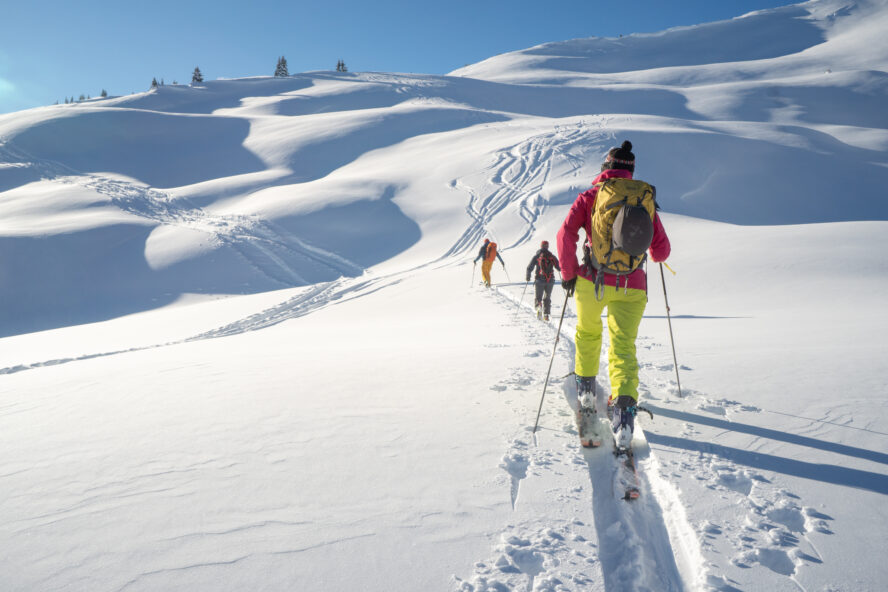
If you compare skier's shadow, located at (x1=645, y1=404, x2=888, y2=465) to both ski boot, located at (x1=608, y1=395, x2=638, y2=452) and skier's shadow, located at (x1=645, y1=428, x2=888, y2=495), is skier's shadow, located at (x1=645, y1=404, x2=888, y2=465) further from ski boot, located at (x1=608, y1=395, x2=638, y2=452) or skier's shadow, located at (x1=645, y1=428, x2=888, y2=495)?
ski boot, located at (x1=608, y1=395, x2=638, y2=452)

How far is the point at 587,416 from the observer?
3883 mm

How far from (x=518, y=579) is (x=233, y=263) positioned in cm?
2193

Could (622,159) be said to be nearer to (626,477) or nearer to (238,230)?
(626,477)

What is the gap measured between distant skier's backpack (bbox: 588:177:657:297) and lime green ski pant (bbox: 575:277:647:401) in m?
0.18

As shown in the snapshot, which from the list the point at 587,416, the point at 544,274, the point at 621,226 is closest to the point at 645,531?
the point at 587,416

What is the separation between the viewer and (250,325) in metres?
13.7

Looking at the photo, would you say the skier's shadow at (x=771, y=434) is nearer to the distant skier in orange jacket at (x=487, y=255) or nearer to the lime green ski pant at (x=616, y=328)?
the lime green ski pant at (x=616, y=328)

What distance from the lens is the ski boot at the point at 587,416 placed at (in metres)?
3.59

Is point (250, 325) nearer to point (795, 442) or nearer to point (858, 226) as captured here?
point (795, 442)

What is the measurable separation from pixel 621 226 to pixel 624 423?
4.47ft

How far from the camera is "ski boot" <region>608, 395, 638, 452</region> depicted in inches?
132

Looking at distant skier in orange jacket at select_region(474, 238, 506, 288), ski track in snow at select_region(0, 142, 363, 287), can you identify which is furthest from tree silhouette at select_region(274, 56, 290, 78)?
distant skier in orange jacket at select_region(474, 238, 506, 288)

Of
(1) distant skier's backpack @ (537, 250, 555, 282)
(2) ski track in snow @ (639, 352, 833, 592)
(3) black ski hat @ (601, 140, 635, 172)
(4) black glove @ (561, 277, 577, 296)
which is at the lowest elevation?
(2) ski track in snow @ (639, 352, 833, 592)

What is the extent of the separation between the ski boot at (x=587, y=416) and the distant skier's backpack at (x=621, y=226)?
847mm
